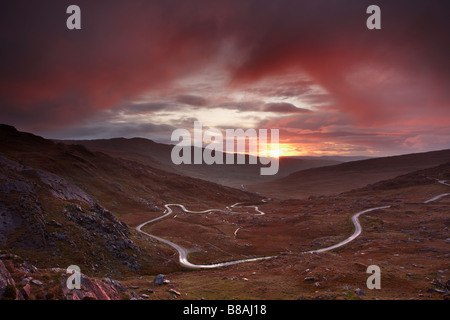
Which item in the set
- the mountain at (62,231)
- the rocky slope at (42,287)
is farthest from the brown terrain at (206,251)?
the mountain at (62,231)

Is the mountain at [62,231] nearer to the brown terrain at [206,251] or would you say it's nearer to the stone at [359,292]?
the brown terrain at [206,251]

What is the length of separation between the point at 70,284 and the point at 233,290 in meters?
26.8

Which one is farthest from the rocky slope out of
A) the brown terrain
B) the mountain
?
the mountain

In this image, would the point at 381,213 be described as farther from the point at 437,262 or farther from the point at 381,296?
the point at 381,296

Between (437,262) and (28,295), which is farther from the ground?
(28,295)

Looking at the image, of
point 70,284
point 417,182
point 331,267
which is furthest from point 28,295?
point 417,182

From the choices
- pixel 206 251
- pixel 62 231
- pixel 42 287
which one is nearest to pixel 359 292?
pixel 42 287

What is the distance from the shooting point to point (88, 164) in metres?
174

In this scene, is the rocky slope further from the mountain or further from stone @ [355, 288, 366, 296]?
stone @ [355, 288, 366, 296]

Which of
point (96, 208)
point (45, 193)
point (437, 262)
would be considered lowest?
point (437, 262)

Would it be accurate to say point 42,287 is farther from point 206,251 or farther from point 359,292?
point 206,251

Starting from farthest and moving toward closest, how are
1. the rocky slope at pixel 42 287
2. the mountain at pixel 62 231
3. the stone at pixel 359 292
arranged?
1. the mountain at pixel 62 231
2. the stone at pixel 359 292
3. the rocky slope at pixel 42 287
